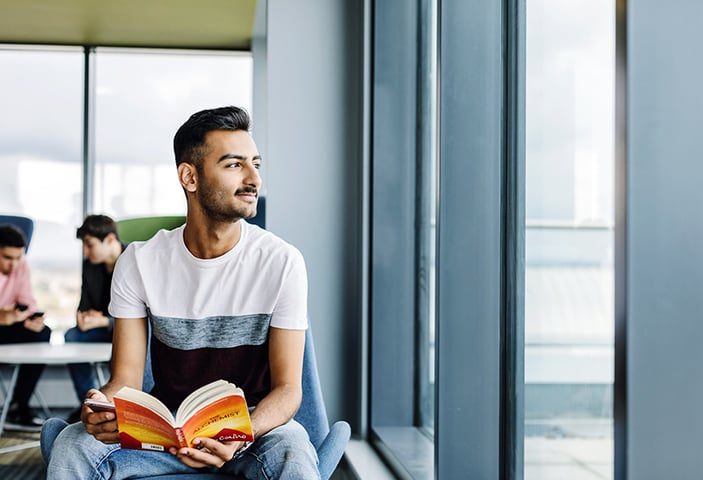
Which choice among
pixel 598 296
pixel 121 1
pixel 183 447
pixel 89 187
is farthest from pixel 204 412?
pixel 89 187

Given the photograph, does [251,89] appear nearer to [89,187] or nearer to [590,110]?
[89,187]

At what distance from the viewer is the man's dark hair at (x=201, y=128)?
78.3 inches

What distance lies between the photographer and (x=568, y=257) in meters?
1.98

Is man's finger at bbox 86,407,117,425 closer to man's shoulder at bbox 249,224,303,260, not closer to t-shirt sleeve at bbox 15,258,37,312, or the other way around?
man's shoulder at bbox 249,224,303,260

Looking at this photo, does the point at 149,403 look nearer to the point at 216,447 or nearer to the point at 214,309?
the point at 216,447

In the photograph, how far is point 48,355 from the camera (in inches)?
157

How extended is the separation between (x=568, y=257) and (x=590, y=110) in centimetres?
33

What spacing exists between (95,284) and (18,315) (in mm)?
596

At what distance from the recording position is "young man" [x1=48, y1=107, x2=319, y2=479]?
1.95m

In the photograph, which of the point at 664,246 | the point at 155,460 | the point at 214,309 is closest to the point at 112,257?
the point at 214,309

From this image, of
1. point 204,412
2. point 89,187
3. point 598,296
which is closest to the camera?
point 204,412

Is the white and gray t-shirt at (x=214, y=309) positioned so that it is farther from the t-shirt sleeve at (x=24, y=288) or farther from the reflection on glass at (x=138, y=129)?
the reflection on glass at (x=138, y=129)

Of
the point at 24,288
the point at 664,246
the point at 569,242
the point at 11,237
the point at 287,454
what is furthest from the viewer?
the point at 24,288

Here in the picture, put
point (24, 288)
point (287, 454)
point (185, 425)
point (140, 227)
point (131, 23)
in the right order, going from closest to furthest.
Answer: point (185, 425) < point (287, 454) < point (24, 288) < point (140, 227) < point (131, 23)
